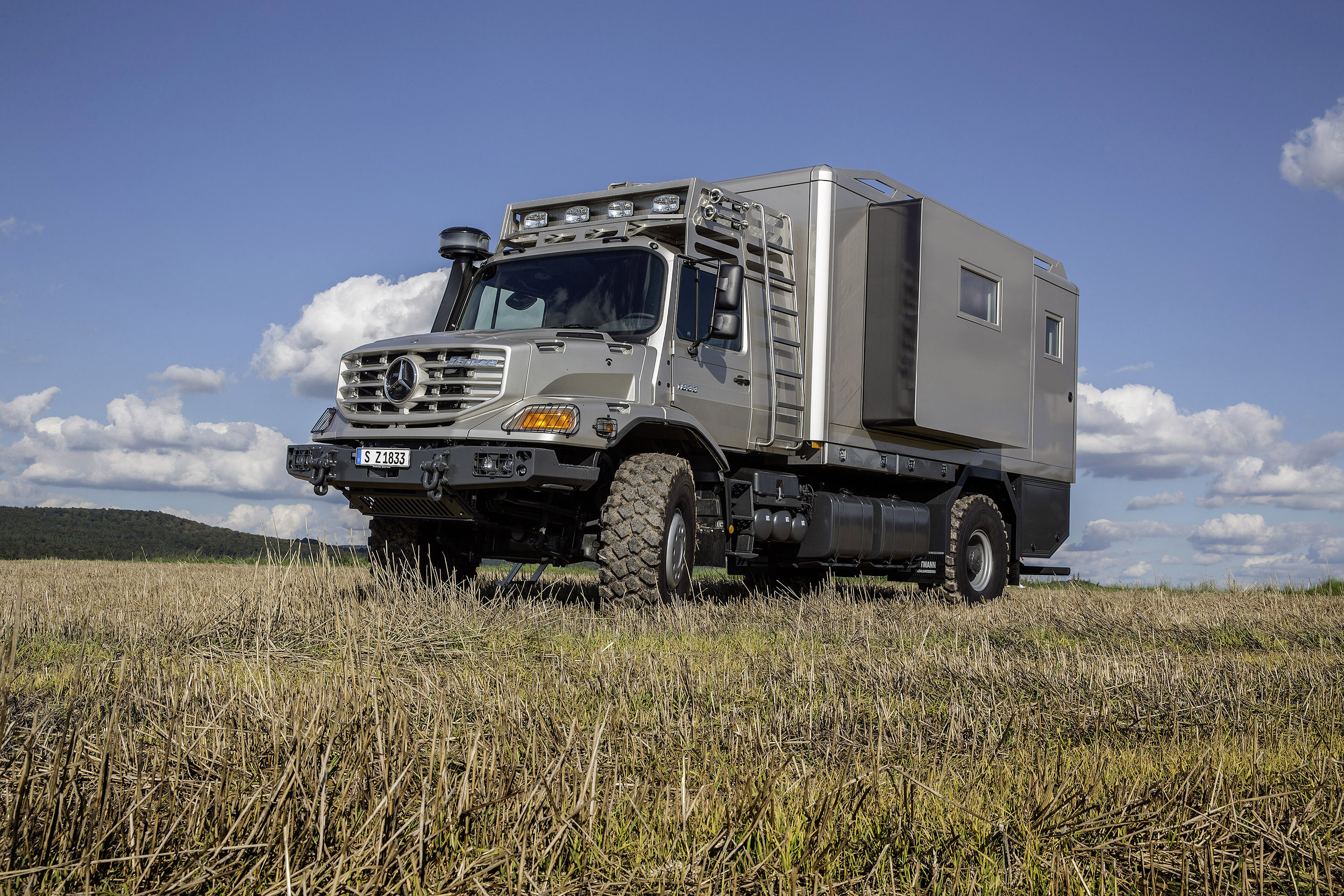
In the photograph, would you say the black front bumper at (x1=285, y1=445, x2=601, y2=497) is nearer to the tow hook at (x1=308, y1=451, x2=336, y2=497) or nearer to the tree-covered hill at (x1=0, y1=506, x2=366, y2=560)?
the tow hook at (x1=308, y1=451, x2=336, y2=497)

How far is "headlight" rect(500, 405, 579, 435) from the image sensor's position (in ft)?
25.6

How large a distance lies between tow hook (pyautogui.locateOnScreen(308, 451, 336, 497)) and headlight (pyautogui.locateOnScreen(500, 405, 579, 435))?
152cm

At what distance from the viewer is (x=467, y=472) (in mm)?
7730

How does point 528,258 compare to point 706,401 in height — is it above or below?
above

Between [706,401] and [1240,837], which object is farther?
[706,401]

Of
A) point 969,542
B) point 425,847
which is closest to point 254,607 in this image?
point 425,847

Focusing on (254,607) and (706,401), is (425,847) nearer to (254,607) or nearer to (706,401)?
(254,607)

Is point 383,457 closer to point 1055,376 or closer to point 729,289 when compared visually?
point 729,289

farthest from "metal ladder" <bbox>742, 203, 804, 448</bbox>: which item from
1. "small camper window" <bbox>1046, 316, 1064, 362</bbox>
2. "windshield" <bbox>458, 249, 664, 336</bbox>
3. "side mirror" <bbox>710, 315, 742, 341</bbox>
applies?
"small camper window" <bbox>1046, 316, 1064, 362</bbox>

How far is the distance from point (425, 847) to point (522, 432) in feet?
19.0

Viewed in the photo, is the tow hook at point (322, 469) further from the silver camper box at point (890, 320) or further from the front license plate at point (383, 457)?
the silver camper box at point (890, 320)

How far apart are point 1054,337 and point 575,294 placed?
7597 mm

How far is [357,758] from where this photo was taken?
2.53m

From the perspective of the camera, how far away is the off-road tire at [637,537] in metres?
8.07
